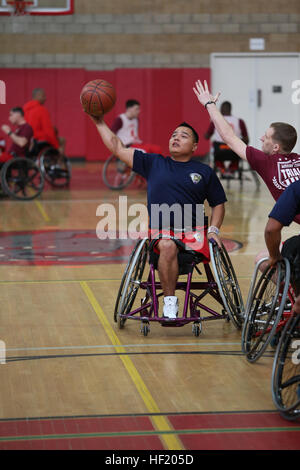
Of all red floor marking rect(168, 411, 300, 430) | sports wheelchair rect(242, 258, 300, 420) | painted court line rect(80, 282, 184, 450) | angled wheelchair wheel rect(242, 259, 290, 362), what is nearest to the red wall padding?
painted court line rect(80, 282, 184, 450)

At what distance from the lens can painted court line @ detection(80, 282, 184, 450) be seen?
3.14 metres

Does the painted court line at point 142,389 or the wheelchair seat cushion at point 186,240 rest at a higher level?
the wheelchair seat cushion at point 186,240

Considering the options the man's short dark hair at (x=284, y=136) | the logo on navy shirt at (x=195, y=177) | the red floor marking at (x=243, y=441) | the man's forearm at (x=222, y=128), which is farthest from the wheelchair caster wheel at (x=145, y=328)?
the red floor marking at (x=243, y=441)

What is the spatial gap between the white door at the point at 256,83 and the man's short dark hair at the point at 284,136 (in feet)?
46.1

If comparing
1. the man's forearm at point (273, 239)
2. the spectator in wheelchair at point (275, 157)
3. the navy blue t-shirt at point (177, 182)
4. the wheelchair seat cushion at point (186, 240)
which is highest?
the spectator in wheelchair at point (275, 157)

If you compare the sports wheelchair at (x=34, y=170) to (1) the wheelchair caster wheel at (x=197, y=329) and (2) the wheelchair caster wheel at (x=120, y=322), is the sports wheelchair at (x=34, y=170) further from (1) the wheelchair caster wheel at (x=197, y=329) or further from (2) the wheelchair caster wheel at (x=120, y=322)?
(1) the wheelchair caster wheel at (x=197, y=329)

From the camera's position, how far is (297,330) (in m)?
3.73

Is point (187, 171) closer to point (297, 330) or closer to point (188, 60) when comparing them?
point (297, 330)

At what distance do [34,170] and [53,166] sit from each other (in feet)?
2.48

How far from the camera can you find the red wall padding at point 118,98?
18.0 meters

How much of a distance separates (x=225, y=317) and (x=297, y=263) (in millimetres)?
975

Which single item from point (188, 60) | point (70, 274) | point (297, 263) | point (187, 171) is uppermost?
point (188, 60)
